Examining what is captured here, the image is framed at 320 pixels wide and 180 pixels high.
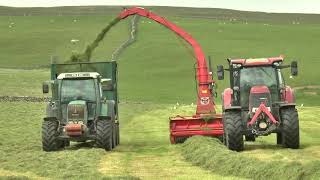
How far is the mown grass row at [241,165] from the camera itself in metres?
15.6

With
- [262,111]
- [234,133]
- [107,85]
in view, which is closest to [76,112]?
[107,85]

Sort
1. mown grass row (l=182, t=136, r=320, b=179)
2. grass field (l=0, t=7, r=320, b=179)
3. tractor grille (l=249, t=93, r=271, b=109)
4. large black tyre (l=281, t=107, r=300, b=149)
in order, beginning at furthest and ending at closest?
tractor grille (l=249, t=93, r=271, b=109) < large black tyre (l=281, t=107, r=300, b=149) < grass field (l=0, t=7, r=320, b=179) < mown grass row (l=182, t=136, r=320, b=179)

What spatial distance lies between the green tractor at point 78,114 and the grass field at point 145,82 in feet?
1.61

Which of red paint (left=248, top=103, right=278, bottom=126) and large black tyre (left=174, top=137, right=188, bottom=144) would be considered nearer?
red paint (left=248, top=103, right=278, bottom=126)

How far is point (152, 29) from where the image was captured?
91.8 metres

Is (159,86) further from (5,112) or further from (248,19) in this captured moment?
(248,19)

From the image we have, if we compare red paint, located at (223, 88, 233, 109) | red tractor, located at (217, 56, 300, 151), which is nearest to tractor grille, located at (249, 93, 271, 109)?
red tractor, located at (217, 56, 300, 151)

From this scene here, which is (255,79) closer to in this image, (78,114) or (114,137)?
(114,137)

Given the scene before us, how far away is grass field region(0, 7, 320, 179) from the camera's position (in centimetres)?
1967

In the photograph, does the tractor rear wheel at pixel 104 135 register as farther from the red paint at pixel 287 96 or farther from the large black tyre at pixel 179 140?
the red paint at pixel 287 96

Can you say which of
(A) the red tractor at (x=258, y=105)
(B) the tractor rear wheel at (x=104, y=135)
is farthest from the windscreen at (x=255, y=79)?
(B) the tractor rear wheel at (x=104, y=135)

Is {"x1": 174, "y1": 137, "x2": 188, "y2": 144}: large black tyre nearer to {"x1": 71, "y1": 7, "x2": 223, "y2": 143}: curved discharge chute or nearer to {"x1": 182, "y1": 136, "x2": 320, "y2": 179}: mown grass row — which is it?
{"x1": 71, "y1": 7, "x2": 223, "y2": 143}: curved discharge chute

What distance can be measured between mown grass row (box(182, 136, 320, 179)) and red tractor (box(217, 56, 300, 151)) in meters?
0.83

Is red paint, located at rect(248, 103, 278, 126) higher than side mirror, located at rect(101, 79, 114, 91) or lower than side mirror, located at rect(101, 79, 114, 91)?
lower
